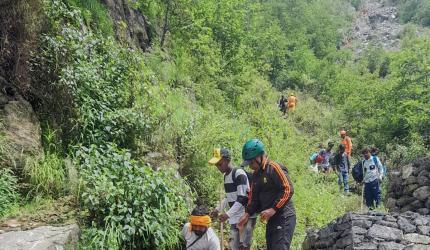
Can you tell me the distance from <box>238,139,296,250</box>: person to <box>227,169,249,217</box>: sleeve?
54cm

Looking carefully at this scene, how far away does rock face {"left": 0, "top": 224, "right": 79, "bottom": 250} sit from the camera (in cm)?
468

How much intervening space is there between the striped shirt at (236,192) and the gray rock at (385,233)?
2.25 m

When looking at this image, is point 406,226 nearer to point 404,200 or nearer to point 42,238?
point 404,200

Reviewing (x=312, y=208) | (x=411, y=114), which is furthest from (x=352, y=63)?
(x=312, y=208)

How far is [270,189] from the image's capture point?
518cm

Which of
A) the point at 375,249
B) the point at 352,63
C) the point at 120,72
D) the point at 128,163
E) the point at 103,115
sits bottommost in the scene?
the point at 375,249

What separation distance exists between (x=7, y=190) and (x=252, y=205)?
127 inches

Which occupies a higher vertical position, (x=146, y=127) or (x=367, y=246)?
(x=146, y=127)

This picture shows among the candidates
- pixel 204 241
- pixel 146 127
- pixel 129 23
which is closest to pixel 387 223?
pixel 204 241

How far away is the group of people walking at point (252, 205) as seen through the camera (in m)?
5.05

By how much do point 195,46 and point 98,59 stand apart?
28.0ft

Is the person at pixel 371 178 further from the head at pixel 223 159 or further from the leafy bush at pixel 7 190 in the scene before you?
the leafy bush at pixel 7 190

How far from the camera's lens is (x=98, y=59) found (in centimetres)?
844

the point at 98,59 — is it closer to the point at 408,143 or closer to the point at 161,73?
the point at 161,73
